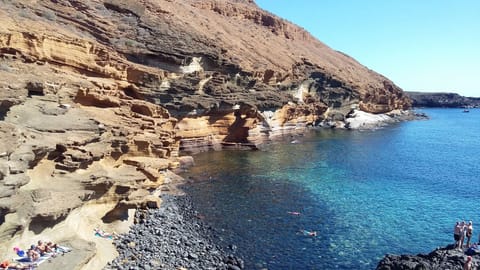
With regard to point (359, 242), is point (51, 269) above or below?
above

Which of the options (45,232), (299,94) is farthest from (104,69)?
(299,94)

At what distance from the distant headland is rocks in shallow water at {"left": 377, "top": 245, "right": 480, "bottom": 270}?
181m

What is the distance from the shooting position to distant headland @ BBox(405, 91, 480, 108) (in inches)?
7421

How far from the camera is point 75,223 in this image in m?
18.1

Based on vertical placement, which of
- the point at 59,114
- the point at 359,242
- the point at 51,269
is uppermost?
the point at 59,114

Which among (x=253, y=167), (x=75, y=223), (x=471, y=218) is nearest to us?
(x=75, y=223)

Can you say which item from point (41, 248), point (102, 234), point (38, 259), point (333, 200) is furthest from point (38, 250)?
point (333, 200)

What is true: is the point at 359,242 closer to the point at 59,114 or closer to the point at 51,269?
the point at 51,269

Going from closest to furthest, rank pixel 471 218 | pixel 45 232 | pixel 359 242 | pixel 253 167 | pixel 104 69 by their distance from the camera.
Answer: pixel 45 232, pixel 359 242, pixel 471 218, pixel 104 69, pixel 253 167

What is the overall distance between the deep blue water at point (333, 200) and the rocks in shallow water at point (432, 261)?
5.98 ft

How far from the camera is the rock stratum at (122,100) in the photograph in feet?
55.3

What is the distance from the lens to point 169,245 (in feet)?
72.4

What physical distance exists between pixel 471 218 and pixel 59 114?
2832 centimetres

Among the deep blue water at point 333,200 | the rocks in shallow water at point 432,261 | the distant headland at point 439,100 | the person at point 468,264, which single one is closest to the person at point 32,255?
the deep blue water at point 333,200
